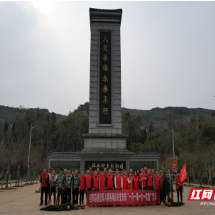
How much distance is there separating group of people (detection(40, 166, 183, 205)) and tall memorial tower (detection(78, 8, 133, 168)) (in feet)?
12.0

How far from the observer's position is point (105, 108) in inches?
483

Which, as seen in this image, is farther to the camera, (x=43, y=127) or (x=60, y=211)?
(x=43, y=127)

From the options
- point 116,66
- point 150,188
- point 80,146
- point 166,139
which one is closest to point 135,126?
point 166,139

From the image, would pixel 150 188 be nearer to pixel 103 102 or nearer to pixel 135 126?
pixel 103 102

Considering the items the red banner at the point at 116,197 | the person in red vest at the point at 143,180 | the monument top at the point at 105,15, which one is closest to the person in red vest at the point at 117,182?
the red banner at the point at 116,197

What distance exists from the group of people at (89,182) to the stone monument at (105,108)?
143 inches

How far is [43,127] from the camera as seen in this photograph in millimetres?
40438

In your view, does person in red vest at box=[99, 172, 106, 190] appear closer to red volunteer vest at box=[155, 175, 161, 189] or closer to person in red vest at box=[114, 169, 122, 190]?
person in red vest at box=[114, 169, 122, 190]

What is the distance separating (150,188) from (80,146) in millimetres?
31681

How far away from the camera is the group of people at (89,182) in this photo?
696 cm

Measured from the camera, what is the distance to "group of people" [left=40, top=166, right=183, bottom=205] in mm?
6956

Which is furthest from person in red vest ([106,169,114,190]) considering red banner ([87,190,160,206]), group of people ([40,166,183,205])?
red banner ([87,190,160,206])

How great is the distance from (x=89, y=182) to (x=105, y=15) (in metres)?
9.66

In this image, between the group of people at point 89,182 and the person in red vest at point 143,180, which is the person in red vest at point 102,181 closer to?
the group of people at point 89,182
